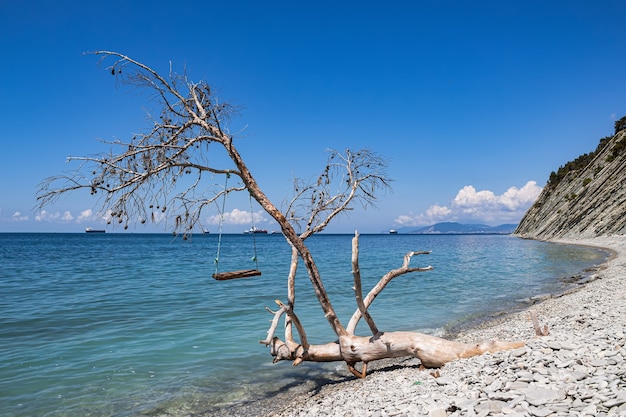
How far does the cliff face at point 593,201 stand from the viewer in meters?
51.8

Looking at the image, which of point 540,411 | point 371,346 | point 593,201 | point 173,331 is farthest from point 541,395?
point 593,201

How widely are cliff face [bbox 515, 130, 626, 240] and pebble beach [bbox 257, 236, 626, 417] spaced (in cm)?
5280

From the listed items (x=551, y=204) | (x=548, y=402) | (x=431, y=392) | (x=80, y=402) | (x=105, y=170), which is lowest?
(x=80, y=402)

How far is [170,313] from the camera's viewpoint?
690 inches

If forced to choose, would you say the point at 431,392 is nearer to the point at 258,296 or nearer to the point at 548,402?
the point at 548,402

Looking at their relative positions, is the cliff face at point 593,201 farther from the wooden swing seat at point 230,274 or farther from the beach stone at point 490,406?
the beach stone at point 490,406

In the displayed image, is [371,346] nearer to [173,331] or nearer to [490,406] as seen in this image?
[490,406]

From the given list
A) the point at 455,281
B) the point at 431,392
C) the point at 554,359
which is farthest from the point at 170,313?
the point at 455,281

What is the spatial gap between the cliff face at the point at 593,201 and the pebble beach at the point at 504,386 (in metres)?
52.8

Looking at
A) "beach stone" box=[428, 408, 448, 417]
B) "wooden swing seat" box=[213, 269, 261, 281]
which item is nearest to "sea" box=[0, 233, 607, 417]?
"wooden swing seat" box=[213, 269, 261, 281]

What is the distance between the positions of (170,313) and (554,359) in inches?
595

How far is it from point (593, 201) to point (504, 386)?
206ft

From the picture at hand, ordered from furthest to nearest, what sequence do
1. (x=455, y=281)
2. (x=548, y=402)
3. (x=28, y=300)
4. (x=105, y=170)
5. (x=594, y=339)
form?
(x=455, y=281) < (x=28, y=300) < (x=105, y=170) < (x=594, y=339) < (x=548, y=402)

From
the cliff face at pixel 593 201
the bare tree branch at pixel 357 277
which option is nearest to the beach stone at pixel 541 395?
the bare tree branch at pixel 357 277
